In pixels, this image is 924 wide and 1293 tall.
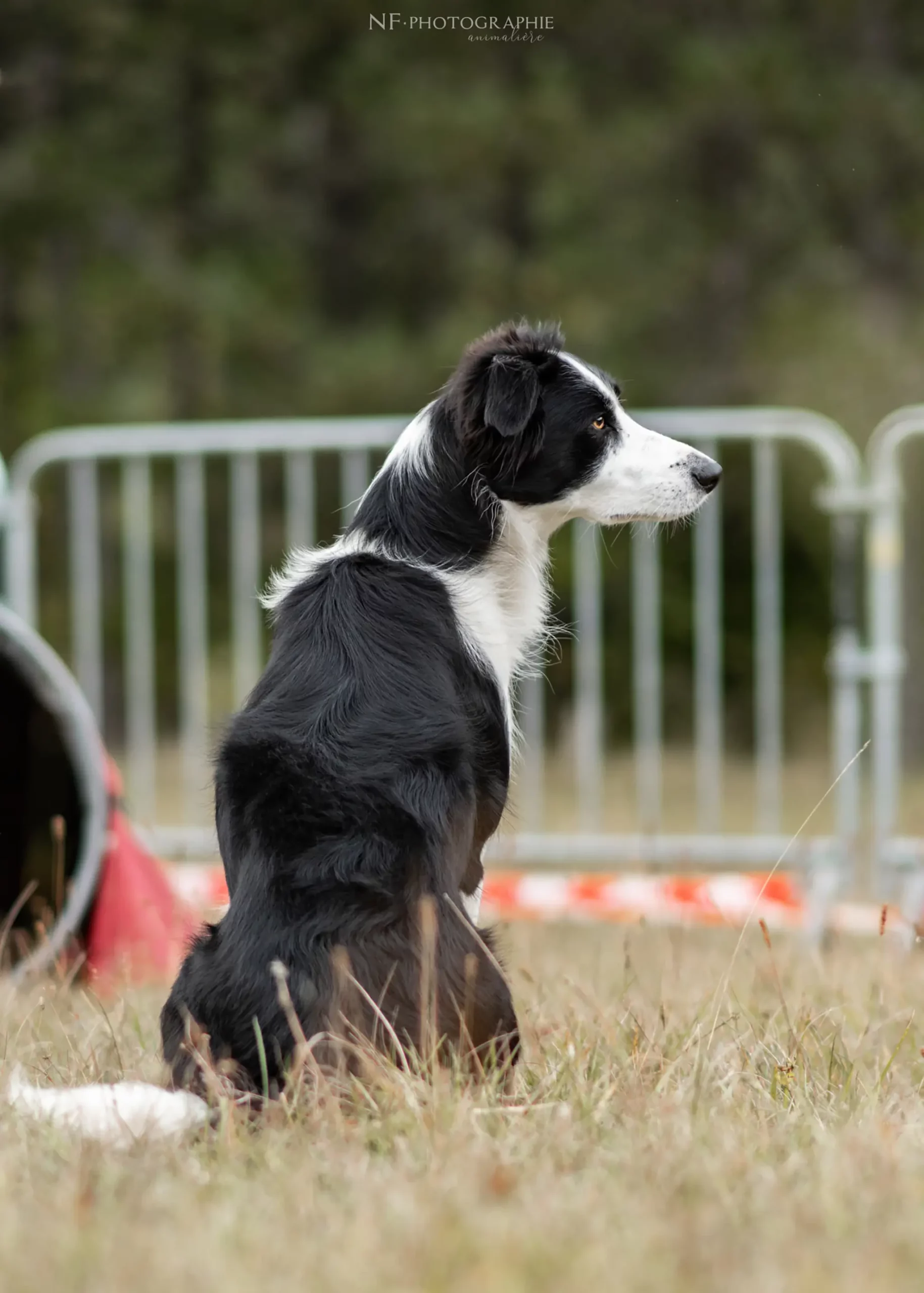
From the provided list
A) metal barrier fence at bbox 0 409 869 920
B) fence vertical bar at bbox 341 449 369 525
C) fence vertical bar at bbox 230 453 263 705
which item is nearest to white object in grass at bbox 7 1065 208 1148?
metal barrier fence at bbox 0 409 869 920

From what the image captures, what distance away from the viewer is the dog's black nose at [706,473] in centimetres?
337

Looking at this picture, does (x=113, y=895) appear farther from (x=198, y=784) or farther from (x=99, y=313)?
(x=99, y=313)

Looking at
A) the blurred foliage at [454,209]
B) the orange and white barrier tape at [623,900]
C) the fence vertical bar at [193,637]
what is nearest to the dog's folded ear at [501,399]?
the orange and white barrier tape at [623,900]

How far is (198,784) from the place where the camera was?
771 cm

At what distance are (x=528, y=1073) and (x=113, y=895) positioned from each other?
2133mm

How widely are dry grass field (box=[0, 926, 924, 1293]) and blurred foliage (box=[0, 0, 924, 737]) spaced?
8.96 metres

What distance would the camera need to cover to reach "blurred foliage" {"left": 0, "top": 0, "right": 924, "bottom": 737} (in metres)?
12.6

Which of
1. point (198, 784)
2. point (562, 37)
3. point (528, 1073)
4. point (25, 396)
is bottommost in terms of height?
point (198, 784)

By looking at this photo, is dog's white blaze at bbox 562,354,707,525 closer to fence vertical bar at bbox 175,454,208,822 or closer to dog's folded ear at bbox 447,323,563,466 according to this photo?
dog's folded ear at bbox 447,323,563,466

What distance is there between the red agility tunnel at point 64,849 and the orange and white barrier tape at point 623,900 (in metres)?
0.44

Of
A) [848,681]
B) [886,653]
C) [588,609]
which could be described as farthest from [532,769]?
[886,653]

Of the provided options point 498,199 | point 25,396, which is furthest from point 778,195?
point 25,396

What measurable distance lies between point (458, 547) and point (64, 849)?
1.89 metres

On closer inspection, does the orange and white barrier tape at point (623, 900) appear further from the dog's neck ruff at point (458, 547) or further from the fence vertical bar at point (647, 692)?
the dog's neck ruff at point (458, 547)
